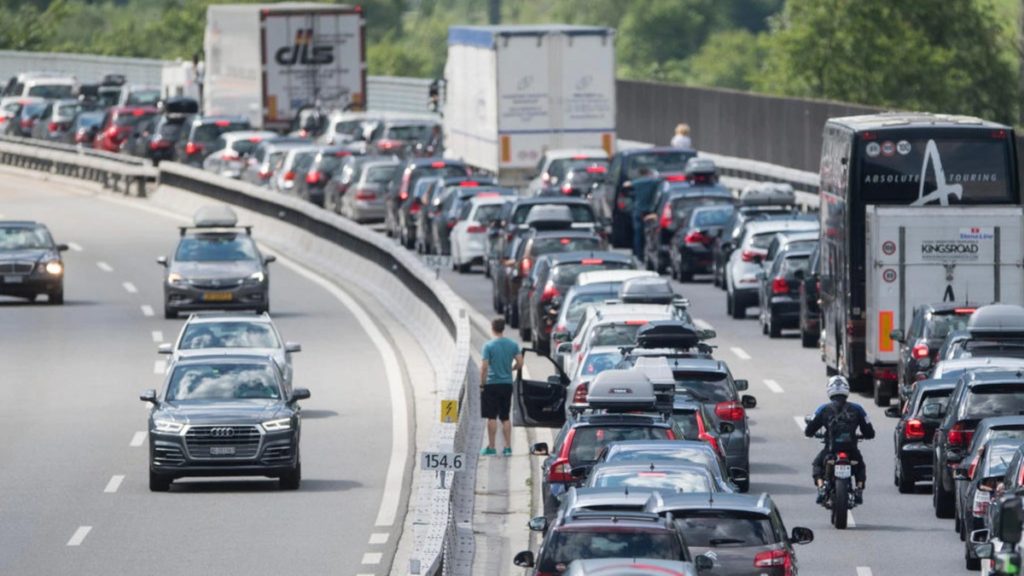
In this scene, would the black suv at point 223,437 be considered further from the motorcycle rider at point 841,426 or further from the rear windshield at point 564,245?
the rear windshield at point 564,245

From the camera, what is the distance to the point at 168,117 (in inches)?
3295

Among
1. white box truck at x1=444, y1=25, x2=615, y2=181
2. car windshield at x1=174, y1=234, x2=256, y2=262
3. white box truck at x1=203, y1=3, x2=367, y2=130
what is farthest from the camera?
white box truck at x1=203, y1=3, x2=367, y2=130

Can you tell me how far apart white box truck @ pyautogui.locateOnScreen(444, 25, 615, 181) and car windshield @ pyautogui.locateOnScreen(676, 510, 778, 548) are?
43.0 meters

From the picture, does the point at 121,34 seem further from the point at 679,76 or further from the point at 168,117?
the point at 168,117

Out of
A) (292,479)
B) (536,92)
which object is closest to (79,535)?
(292,479)

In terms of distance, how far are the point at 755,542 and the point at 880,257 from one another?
16.9 metres

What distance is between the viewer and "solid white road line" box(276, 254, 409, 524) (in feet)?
96.4

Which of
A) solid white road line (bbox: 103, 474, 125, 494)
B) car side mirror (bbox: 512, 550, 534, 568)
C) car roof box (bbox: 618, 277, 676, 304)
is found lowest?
solid white road line (bbox: 103, 474, 125, 494)

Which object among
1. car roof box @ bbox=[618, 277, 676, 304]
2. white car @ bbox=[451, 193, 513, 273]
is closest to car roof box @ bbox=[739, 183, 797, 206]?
white car @ bbox=[451, 193, 513, 273]

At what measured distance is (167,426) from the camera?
29688mm

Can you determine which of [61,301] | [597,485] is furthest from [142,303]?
[597,485]

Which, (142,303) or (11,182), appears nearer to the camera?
(142,303)

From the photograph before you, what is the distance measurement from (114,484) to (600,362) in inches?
210

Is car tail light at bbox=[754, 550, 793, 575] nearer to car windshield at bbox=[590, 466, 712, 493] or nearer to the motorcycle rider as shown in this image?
car windshield at bbox=[590, 466, 712, 493]
